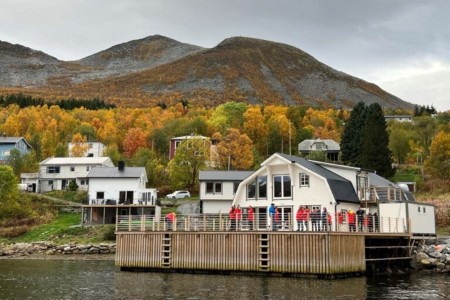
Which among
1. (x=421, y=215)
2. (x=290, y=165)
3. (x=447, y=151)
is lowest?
(x=421, y=215)

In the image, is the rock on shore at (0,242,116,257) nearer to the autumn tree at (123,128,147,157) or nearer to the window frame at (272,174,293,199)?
the window frame at (272,174,293,199)

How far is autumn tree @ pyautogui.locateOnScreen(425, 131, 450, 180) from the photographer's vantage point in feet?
279

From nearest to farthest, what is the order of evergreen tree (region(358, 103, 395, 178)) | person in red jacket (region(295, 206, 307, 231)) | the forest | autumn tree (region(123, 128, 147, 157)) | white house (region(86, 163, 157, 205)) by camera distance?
person in red jacket (region(295, 206, 307, 231)) → white house (region(86, 163, 157, 205)) → evergreen tree (region(358, 103, 395, 178)) → the forest → autumn tree (region(123, 128, 147, 157))

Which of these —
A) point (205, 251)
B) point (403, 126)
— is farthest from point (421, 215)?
point (403, 126)

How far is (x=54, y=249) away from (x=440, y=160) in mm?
58123

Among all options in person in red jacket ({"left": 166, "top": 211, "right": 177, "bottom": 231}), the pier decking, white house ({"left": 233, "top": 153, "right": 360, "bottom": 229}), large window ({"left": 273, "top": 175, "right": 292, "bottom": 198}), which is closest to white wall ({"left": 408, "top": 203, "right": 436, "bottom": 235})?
the pier decking

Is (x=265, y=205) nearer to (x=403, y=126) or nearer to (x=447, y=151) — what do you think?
(x=447, y=151)

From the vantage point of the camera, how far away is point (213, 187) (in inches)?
2768

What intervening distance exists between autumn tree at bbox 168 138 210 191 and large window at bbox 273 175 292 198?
45424 mm

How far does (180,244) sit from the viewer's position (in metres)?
40.0

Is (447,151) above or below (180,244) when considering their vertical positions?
above

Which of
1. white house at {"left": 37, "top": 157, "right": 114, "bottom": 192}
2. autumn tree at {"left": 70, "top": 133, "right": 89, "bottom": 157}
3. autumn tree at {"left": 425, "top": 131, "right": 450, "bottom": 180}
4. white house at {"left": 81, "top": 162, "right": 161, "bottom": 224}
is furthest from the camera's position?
autumn tree at {"left": 70, "top": 133, "right": 89, "bottom": 157}

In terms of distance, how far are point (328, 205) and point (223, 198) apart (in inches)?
1145

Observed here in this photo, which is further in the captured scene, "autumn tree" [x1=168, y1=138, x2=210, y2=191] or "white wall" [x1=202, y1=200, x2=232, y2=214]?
"autumn tree" [x1=168, y1=138, x2=210, y2=191]
